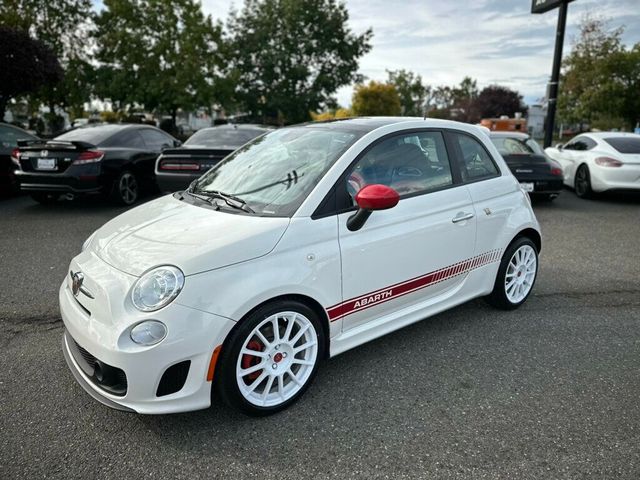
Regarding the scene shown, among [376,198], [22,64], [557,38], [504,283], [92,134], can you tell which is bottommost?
[504,283]

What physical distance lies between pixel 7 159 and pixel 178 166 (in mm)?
3496

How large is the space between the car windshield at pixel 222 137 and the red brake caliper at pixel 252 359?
6156 millimetres

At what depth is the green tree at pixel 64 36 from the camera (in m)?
19.9

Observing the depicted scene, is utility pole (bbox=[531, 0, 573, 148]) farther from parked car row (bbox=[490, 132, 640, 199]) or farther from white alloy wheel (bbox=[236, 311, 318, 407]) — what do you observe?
white alloy wheel (bbox=[236, 311, 318, 407])

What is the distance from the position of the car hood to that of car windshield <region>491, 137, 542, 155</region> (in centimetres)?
734

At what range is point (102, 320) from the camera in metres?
2.41

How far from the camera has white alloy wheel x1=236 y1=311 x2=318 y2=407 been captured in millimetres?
2566

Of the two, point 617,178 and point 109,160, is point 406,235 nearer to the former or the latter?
point 109,160

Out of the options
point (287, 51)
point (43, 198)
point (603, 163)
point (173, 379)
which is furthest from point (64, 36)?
point (173, 379)

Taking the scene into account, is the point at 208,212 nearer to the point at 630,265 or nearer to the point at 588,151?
the point at 630,265

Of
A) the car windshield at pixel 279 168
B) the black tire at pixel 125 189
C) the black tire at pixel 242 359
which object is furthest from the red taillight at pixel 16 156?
the black tire at pixel 242 359

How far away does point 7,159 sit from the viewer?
8594 millimetres

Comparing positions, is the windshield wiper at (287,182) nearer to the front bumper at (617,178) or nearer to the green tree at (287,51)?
the front bumper at (617,178)

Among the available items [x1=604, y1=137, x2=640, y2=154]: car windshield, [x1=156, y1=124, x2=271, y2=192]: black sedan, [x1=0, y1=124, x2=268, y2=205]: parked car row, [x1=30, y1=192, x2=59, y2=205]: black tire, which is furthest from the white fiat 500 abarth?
[x1=604, y1=137, x2=640, y2=154]: car windshield
